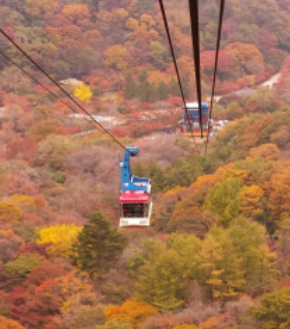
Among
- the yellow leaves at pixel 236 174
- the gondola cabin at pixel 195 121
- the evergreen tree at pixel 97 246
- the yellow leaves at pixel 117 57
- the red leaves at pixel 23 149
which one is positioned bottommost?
the evergreen tree at pixel 97 246

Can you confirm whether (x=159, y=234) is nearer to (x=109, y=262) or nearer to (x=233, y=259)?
(x=109, y=262)

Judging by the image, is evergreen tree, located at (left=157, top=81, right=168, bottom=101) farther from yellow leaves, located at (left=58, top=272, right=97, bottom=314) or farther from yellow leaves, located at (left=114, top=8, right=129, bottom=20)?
yellow leaves, located at (left=58, top=272, right=97, bottom=314)

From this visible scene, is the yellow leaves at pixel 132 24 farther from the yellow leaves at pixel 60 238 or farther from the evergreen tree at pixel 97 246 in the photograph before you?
the evergreen tree at pixel 97 246

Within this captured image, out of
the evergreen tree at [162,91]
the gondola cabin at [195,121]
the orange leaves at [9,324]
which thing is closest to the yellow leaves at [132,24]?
the evergreen tree at [162,91]

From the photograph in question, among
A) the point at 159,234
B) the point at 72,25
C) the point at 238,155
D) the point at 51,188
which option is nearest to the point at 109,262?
the point at 159,234

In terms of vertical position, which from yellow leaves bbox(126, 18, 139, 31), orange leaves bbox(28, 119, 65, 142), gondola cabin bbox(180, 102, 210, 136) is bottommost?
orange leaves bbox(28, 119, 65, 142)

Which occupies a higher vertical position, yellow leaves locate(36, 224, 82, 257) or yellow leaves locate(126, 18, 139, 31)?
yellow leaves locate(126, 18, 139, 31)

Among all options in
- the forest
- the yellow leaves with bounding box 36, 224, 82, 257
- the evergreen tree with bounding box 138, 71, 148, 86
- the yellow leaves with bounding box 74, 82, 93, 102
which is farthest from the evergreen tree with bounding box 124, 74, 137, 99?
the yellow leaves with bounding box 36, 224, 82, 257
